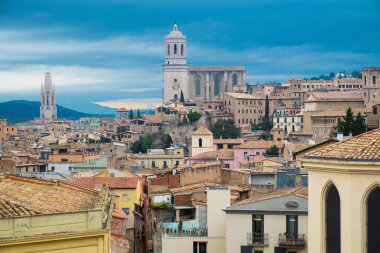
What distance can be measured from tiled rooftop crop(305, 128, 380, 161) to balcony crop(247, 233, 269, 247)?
969 cm

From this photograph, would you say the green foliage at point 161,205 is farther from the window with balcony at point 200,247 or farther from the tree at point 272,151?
the tree at point 272,151

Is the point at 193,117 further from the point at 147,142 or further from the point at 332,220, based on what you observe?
the point at 332,220

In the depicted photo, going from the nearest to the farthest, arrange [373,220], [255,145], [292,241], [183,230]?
[373,220], [292,241], [183,230], [255,145]

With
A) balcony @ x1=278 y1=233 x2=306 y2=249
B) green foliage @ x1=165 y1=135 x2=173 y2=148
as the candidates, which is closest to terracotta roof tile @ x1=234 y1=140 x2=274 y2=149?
green foliage @ x1=165 y1=135 x2=173 y2=148

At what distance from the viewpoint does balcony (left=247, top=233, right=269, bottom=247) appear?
2405 centimetres

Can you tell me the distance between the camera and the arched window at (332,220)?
1400 cm

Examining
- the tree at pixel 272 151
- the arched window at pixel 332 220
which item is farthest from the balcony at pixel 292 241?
the tree at pixel 272 151

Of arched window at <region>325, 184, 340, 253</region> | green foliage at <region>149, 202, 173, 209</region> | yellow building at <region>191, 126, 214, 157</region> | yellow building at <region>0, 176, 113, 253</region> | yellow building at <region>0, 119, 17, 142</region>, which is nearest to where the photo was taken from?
yellow building at <region>0, 176, 113, 253</region>

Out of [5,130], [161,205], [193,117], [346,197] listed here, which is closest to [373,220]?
[346,197]

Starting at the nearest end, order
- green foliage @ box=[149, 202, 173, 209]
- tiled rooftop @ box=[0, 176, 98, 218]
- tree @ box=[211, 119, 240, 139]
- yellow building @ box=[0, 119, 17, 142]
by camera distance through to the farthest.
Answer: tiled rooftop @ box=[0, 176, 98, 218], green foliage @ box=[149, 202, 173, 209], tree @ box=[211, 119, 240, 139], yellow building @ box=[0, 119, 17, 142]

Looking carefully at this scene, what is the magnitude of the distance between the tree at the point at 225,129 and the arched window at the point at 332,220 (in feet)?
373

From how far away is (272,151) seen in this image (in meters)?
83.2

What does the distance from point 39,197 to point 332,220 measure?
13.5 ft

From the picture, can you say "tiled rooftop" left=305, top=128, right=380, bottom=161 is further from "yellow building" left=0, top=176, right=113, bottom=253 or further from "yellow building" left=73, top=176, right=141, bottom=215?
"yellow building" left=73, top=176, right=141, bottom=215
